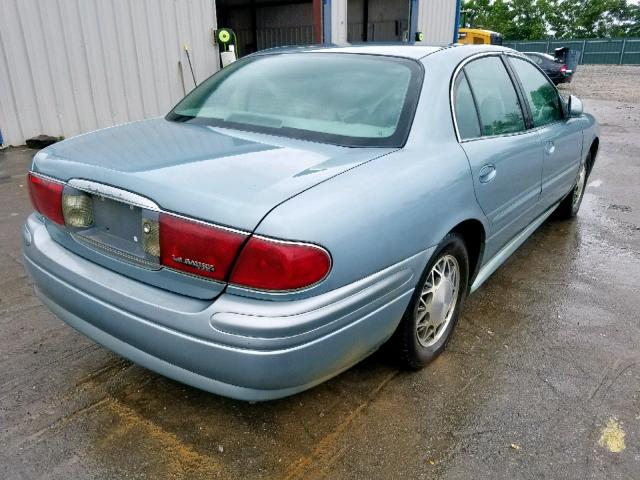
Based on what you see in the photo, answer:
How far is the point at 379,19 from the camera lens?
46.4 feet

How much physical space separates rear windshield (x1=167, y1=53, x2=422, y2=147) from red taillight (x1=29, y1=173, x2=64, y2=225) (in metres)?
0.81

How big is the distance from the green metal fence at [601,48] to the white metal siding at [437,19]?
1047 inches

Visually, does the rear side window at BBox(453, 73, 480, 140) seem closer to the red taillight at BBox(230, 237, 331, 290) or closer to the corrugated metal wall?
the red taillight at BBox(230, 237, 331, 290)

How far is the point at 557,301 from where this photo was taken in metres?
3.42

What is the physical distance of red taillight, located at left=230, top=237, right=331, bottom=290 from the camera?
167 centimetres

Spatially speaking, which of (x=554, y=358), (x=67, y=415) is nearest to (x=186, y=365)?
(x=67, y=415)

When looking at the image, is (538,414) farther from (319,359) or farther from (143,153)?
(143,153)

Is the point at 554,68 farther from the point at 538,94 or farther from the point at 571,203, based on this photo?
the point at 538,94

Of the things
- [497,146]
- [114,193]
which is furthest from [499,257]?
[114,193]

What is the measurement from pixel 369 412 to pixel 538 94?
2580 millimetres

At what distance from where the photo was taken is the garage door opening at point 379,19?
13269 mm

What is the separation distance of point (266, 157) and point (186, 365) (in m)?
0.83

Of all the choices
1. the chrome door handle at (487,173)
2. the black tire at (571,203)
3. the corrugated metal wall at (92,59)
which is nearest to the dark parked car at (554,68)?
the corrugated metal wall at (92,59)

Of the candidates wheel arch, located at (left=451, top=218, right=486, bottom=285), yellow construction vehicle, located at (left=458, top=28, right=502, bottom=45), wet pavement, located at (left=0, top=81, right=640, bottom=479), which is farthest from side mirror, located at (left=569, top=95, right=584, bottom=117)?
yellow construction vehicle, located at (left=458, top=28, right=502, bottom=45)
